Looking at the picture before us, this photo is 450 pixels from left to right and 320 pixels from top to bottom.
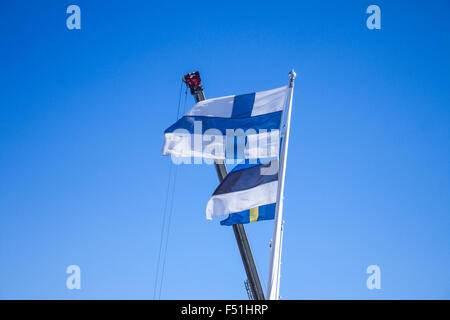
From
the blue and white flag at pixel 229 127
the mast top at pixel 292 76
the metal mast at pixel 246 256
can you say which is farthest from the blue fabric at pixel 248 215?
the metal mast at pixel 246 256

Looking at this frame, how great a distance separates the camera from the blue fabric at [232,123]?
13500 mm

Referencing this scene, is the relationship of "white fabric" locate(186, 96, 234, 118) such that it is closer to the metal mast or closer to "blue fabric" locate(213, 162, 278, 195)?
"blue fabric" locate(213, 162, 278, 195)

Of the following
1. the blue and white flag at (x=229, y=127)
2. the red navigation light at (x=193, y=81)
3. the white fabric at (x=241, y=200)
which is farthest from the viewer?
the red navigation light at (x=193, y=81)

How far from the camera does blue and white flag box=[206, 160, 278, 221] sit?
12906mm

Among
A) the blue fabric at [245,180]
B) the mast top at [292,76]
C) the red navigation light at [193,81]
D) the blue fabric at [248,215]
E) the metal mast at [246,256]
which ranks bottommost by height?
the metal mast at [246,256]

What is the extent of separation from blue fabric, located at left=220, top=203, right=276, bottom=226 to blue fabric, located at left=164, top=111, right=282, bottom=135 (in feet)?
6.94

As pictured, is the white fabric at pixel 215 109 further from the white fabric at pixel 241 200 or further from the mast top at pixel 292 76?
the white fabric at pixel 241 200

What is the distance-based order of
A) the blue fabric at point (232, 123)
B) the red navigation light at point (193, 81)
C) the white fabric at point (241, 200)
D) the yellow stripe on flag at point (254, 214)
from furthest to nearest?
the red navigation light at point (193, 81), the blue fabric at point (232, 123), the yellow stripe on flag at point (254, 214), the white fabric at point (241, 200)

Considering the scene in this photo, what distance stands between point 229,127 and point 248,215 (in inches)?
95.6

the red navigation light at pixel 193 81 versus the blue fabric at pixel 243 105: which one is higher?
the red navigation light at pixel 193 81

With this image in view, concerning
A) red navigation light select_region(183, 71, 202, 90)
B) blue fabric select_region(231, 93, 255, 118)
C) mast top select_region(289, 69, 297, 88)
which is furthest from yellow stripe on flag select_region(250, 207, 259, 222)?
red navigation light select_region(183, 71, 202, 90)

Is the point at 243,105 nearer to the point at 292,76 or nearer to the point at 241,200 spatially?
the point at 292,76
